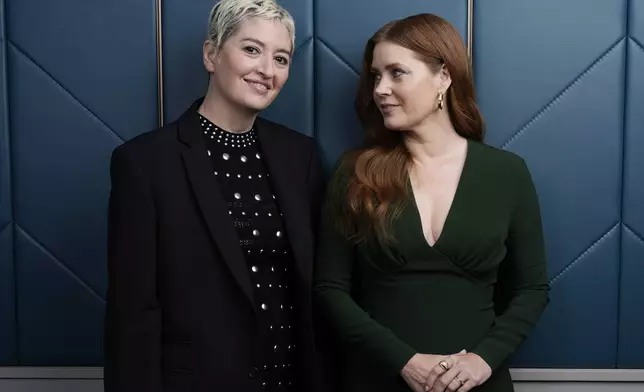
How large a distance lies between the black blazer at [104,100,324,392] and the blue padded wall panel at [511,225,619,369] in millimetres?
832

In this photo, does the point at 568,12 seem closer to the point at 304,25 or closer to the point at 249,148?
the point at 304,25

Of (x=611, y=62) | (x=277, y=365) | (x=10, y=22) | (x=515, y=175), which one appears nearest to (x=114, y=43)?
(x=10, y=22)

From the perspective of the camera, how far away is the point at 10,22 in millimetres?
1978

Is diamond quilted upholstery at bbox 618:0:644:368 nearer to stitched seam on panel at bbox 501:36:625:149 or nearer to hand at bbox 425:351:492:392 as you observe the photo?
stitched seam on panel at bbox 501:36:625:149

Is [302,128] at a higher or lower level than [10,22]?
lower

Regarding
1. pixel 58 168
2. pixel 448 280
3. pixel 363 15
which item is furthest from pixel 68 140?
pixel 448 280

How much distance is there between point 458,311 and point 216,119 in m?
0.71

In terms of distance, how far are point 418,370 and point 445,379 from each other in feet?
0.20

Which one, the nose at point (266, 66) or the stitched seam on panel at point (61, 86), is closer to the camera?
the nose at point (266, 66)

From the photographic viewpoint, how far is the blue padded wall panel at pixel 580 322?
1.98 metres

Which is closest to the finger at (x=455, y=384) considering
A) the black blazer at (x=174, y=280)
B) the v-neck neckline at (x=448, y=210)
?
the v-neck neckline at (x=448, y=210)

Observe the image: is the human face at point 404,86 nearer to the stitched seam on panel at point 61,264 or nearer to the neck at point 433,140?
the neck at point 433,140

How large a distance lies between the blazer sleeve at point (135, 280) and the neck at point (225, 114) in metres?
0.23

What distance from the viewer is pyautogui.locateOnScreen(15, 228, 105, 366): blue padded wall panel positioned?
2021 mm
